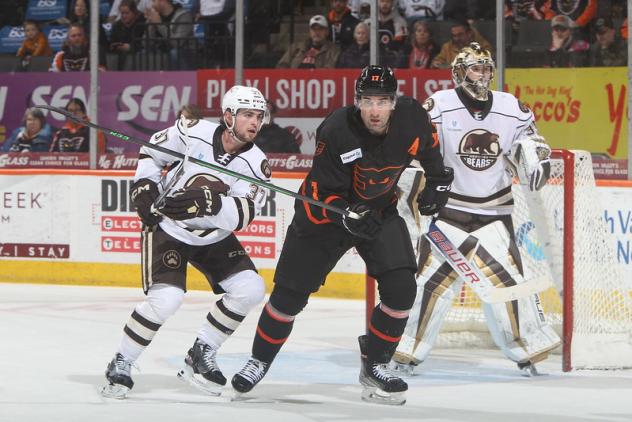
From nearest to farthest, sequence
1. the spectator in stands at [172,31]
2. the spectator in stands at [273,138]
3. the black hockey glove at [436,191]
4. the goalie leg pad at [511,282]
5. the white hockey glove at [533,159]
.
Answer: the black hockey glove at [436,191] < the white hockey glove at [533,159] < the goalie leg pad at [511,282] < the spectator in stands at [273,138] < the spectator in stands at [172,31]

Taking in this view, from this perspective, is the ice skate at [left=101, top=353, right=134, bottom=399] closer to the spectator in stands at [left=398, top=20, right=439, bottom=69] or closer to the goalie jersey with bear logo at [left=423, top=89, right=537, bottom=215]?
the goalie jersey with bear logo at [left=423, top=89, right=537, bottom=215]

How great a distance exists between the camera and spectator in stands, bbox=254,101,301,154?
9.51 meters

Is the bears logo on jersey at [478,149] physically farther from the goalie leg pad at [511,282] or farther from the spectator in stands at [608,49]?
the spectator in stands at [608,49]

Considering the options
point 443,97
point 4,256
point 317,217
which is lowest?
point 4,256

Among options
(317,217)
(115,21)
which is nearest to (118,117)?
(115,21)

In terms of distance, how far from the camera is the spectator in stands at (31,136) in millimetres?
10258

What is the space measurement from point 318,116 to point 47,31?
296 centimetres

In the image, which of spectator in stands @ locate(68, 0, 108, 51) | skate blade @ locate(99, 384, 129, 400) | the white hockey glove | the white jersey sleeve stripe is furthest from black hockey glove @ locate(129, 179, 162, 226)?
spectator in stands @ locate(68, 0, 108, 51)

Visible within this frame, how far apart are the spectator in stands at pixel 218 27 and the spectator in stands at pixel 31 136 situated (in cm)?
130

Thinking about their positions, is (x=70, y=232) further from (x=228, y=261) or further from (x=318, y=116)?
(x=228, y=261)

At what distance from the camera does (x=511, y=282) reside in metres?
6.20

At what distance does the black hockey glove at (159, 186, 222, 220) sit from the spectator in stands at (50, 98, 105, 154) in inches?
185

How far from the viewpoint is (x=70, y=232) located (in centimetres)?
967

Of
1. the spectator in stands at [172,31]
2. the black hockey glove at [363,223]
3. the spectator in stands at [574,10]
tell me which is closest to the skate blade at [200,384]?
the black hockey glove at [363,223]
